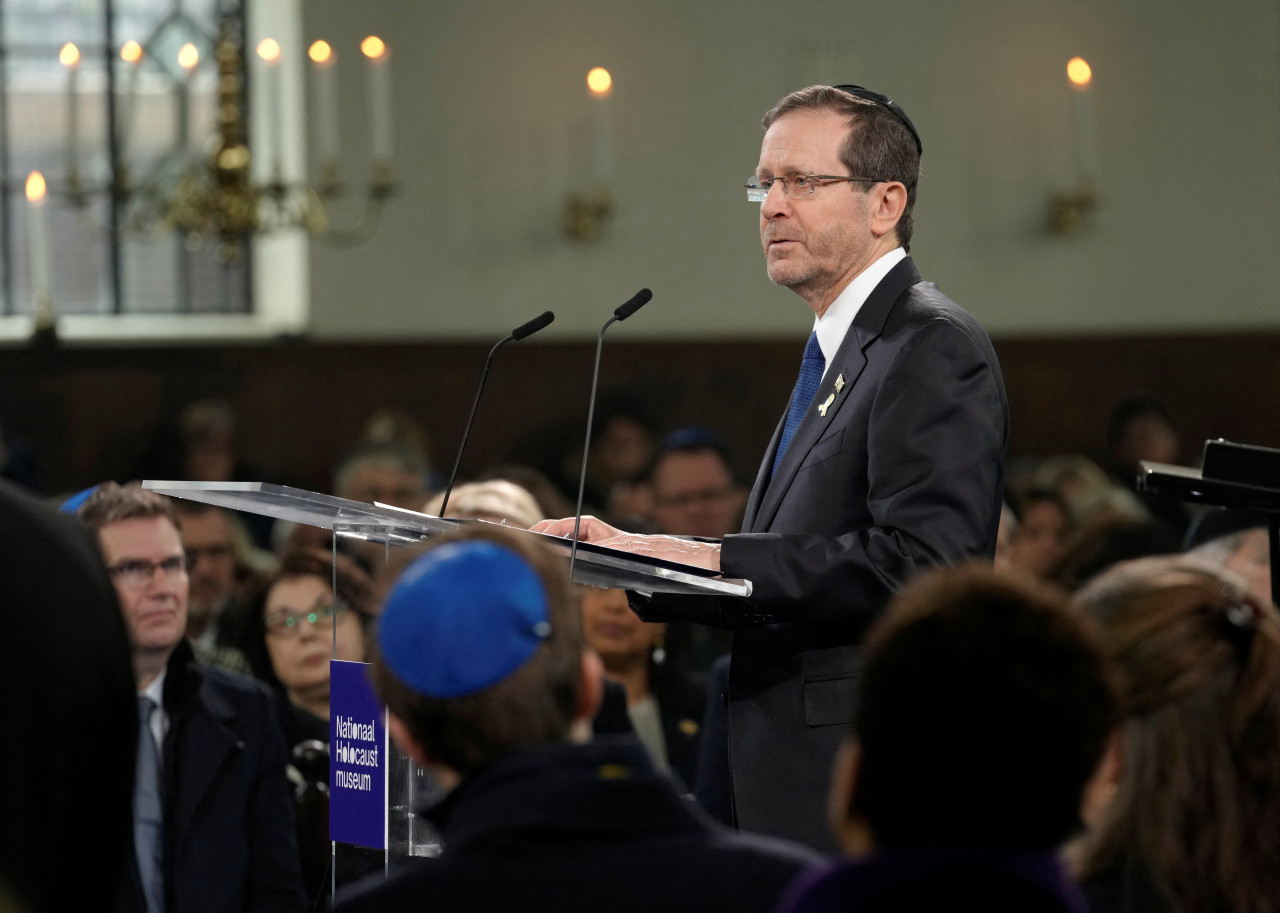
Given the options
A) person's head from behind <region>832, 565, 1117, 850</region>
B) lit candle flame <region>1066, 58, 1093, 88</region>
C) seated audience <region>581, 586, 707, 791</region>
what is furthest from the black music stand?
lit candle flame <region>1066, 58, 1093, 88</region>

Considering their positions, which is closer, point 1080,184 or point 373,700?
point 373,700

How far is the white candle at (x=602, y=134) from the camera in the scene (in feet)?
28.8

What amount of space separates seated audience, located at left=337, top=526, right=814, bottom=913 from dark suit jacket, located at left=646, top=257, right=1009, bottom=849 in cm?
79

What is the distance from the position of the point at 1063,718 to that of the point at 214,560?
16.5ft

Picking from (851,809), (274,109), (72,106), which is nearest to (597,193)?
(274,109)

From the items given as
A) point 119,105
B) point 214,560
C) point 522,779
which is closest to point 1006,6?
point 119,105

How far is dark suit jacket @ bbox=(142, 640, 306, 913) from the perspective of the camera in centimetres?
326

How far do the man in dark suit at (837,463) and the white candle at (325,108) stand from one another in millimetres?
5713

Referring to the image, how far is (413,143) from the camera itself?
8750mm

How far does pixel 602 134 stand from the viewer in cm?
879

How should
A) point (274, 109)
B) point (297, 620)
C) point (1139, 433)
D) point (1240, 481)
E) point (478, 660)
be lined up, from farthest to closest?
point (1139, 433)
point (274, 109)
point (297, 620)
point (1240, 481)
point (478, 660)

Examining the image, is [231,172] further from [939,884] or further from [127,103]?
[939,884]

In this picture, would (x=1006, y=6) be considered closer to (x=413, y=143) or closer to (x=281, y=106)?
(x=413, y=143)

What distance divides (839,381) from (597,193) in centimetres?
635
